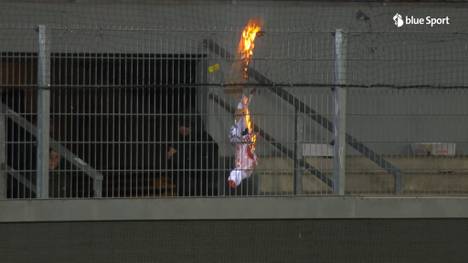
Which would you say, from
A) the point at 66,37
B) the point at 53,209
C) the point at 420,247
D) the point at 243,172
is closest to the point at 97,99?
the point at 66,37

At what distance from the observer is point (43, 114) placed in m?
7.67

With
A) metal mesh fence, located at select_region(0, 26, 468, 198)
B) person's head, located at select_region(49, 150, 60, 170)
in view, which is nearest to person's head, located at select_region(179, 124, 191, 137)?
metal mesh fence, located at select_region(0, 26, 468, 198)

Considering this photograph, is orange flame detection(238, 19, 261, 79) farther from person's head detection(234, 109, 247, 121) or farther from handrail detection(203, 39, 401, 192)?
person's head detection(234, 109, 247, 121)

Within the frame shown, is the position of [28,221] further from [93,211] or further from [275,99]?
[275,99]

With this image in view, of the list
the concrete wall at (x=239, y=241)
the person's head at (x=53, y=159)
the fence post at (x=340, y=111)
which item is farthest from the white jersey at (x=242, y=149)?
the person's head at (x=53, y=159)

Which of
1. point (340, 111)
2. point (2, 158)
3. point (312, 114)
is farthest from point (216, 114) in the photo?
point (2, 158)

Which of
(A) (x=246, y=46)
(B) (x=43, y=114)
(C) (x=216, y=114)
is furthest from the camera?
(A) (x=246, y=46)

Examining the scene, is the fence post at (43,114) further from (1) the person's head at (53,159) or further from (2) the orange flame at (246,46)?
(2) the orange flame at (246,46)

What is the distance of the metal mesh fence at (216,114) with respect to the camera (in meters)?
7.79

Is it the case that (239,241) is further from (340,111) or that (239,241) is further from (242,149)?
(340,111)

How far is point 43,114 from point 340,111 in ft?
10.5

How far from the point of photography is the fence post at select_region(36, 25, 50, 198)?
768 cm

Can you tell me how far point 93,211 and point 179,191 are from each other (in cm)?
96

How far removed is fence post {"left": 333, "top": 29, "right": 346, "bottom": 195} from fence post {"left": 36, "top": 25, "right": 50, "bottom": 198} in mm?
3122
